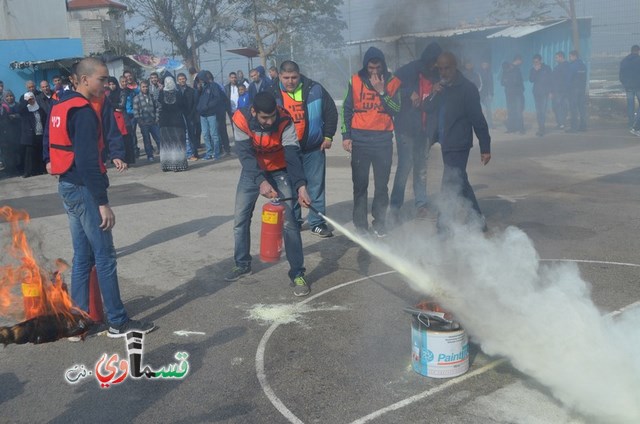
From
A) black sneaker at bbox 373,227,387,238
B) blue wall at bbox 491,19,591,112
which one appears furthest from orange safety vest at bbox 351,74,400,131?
blue wall at bbox 491,19,591,112

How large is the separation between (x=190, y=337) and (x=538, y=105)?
15.4 metres

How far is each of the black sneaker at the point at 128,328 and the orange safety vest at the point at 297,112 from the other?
132 inches

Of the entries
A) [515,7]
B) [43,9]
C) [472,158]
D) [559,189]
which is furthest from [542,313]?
[43,9]

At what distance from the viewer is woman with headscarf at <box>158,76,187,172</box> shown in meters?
14.1

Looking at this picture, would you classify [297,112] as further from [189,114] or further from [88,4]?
[88,4]

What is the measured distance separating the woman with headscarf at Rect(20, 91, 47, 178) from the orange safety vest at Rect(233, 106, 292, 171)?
10.1 metres

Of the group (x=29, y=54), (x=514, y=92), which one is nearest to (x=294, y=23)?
(x=514, y=92)

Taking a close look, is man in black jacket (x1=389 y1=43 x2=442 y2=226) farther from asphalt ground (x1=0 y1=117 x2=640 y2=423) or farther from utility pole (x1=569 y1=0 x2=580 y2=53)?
utility pole (x1=569 y1=0 x2=580 y2=53)

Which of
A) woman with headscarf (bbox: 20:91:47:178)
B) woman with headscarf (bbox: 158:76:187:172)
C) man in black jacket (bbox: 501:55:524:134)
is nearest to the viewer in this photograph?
woman with headscarf (bbox: 158:76:187:172)

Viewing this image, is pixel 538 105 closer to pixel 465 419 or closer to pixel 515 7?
pixel 515 7

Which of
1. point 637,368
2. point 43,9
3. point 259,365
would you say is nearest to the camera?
point 637,368

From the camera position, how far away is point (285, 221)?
646cm

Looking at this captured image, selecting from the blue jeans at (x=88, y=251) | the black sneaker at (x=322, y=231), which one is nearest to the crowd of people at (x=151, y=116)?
the black sneaker at (x=322, y=231)

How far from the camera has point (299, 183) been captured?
247 inches
